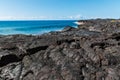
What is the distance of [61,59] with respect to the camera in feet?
59.9

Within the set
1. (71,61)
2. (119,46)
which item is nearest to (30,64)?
(71,61)

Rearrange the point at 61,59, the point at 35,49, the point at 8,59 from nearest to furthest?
1. the point at 61,59
2. the point at 8,59
3. the point at 35,49

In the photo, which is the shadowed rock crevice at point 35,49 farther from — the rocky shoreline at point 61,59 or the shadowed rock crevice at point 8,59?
the shadowed rock crevice at point 8,59

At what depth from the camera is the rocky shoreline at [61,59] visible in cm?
1636

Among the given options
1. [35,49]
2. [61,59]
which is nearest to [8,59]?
[35,49]

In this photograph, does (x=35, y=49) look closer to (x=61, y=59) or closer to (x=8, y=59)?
(x=8, y=59)

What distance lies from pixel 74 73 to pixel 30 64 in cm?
398

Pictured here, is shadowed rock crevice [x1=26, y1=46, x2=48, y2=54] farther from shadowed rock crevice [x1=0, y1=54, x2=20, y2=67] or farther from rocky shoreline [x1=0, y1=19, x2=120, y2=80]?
shadowed rock crevice [x1=0, y1=54, x2=20, y2=67]

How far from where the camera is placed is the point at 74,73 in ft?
53.4

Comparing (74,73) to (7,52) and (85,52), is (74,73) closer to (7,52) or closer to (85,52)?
(85,52)

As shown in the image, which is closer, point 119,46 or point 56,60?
point 56,60

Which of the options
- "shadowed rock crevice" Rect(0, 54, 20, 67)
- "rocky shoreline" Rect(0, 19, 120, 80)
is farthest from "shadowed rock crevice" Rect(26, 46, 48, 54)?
"shadowed rock crevice" Rect(0, 54, 20, 67)

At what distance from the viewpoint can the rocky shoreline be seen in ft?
53.7

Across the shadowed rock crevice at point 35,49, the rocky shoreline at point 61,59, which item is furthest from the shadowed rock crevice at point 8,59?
the shadowed rock crevice at point 35,49
